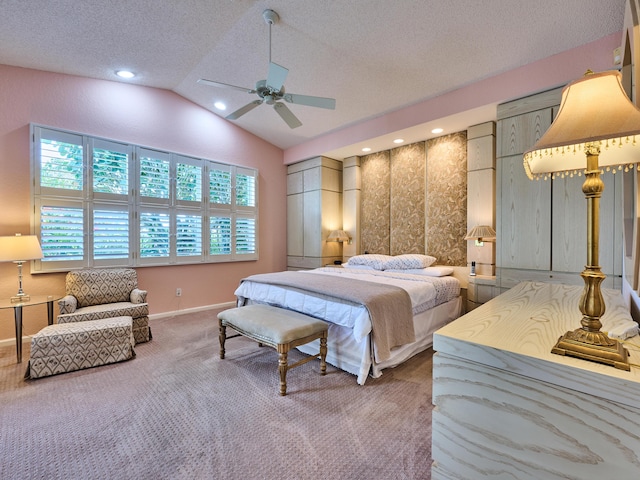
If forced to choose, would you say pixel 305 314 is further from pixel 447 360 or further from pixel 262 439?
pixel 447 360

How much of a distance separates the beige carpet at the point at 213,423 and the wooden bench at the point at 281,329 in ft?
0.72


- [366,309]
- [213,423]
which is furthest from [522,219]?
[213,423]

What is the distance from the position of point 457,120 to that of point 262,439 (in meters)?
3.99

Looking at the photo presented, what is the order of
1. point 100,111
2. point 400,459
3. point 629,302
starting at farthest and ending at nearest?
point 100,111 → point 400,459 → point 629,302

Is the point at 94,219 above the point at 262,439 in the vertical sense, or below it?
above

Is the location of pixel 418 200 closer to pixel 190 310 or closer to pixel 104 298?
pixel 190 310

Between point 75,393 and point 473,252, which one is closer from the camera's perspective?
point 75,393

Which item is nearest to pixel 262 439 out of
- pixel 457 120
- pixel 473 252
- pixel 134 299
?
pixel 134 299

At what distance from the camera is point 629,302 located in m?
1.30

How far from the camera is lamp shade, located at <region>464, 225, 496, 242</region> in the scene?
3.61 meters

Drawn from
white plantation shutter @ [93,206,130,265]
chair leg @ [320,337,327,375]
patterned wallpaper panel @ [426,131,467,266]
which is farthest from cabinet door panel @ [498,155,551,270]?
white plantation shutter @ [93,206,130,265]

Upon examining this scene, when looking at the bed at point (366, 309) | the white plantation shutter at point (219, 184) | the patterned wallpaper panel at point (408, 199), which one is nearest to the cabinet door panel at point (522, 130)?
the patterned wallpaper panel at point (408, 199)

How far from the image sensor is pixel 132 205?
4.20 metres

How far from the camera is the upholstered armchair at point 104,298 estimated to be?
323cm
